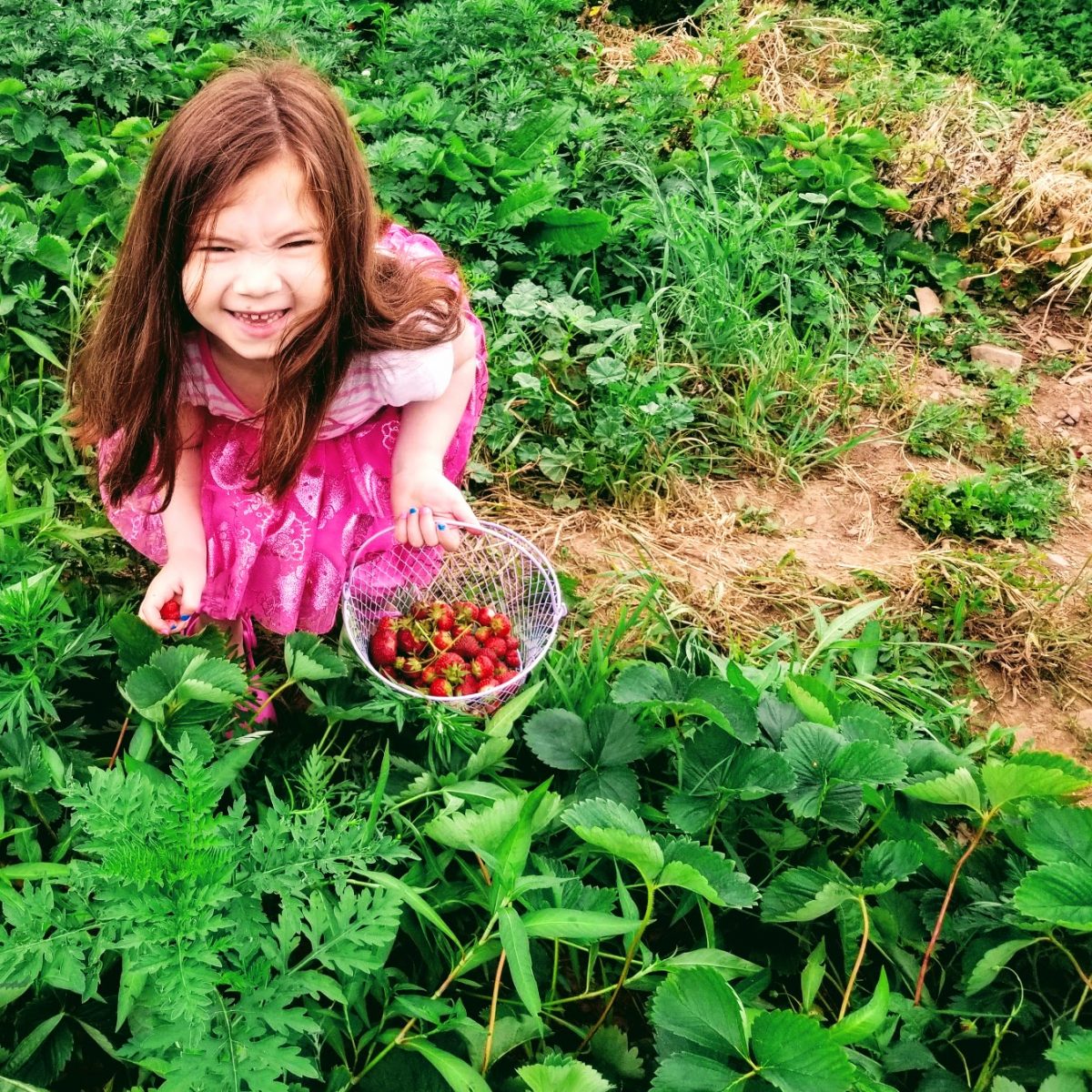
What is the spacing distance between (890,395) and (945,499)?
1.64ft

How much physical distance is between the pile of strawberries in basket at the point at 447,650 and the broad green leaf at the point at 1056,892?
98 centimetres

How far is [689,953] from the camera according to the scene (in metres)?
1.38

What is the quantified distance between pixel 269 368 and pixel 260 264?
0.31m

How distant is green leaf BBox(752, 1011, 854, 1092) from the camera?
1076 millimetres

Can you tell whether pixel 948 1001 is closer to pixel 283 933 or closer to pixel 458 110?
pixel 283 933

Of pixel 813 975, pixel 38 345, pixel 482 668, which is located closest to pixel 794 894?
pixel 813 975

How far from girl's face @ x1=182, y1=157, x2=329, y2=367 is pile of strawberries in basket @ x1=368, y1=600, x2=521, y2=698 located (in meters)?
0.66

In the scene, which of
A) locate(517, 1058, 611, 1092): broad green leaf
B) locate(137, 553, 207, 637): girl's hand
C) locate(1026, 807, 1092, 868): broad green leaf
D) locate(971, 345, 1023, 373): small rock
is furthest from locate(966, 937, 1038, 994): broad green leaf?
locate(971, 345, 1023, 373): small rock

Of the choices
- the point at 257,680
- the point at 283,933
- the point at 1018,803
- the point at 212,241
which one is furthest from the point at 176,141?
the point at 1018,803

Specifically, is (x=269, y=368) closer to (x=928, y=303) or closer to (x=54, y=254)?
(x=54, y=254)

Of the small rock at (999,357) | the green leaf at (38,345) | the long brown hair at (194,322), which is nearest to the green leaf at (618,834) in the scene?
the long brown hair at (194,322)

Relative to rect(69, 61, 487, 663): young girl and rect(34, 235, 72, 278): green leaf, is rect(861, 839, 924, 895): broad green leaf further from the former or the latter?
rect(34, 235, 72, 278): green leaf

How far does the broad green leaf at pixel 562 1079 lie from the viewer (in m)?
1.11

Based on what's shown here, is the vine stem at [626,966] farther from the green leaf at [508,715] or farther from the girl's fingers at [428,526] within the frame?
the girl's fingers at [428,526]
